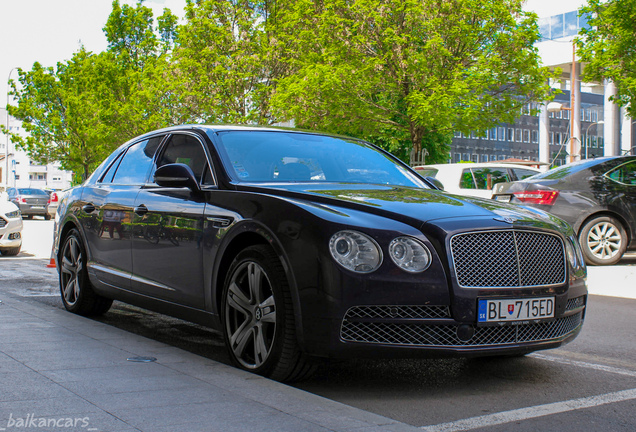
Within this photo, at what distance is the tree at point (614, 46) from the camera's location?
15.7 m

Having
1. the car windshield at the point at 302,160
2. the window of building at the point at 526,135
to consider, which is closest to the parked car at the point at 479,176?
the car windshield at the point at 302,160

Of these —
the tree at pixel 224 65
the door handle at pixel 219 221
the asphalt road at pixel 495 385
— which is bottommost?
the asphalt road at pixel 495 385

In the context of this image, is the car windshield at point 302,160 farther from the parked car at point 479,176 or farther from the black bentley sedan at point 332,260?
the parked car at point 479,176

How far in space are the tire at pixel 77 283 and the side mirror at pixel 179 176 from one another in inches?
Result: 74.5

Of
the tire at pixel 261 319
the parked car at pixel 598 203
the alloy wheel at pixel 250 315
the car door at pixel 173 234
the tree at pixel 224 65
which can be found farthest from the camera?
the tree at pixel 224 65

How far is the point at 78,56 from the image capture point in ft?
164

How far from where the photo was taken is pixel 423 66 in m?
23.6

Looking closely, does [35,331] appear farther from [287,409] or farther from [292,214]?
[287,409]

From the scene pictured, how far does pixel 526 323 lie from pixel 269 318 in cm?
140

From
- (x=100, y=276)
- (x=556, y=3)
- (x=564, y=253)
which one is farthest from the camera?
(x=556, y=3)

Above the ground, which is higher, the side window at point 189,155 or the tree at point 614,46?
the tree at point 614,46

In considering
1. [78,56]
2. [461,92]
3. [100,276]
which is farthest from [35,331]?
[78,56]

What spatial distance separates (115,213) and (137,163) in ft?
1.60

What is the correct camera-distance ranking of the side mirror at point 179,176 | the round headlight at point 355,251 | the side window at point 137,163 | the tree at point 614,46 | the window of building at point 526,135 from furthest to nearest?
the window of building at point 526,135, the tree at point 614,46, the side window at point 137,163, the side mirror at point 179,176, the round headlight at point 355,251
